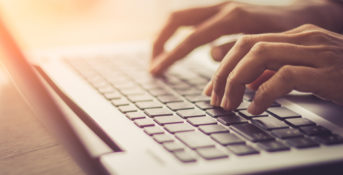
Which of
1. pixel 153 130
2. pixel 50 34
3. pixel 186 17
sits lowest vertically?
pixel 50 34

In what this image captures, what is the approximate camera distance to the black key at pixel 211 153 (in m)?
0.45

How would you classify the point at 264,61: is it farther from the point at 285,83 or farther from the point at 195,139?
the point at 195,139

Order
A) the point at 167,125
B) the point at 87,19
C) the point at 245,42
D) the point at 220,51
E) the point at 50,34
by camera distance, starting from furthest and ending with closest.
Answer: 1. the point at 87,19
2. the point at 50,34
3. the point at 220,51
4. the point at 245,42
5. the point at 167,125

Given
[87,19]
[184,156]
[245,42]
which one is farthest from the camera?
[87,19]

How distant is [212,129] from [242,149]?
8 cm

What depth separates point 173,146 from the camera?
0.47m

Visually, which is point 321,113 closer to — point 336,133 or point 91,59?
point 336,133

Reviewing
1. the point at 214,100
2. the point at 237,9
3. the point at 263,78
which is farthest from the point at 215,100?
the point at 237,9

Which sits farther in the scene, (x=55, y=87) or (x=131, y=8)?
(x=131, y=8)

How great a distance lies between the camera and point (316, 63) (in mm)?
602

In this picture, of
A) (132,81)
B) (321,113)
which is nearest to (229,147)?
(321,113)

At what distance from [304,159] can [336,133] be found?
0.36 feet

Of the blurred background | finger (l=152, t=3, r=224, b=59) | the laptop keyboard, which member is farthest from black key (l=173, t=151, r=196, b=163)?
the blurred background

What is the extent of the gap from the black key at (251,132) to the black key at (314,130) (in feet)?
0.19
